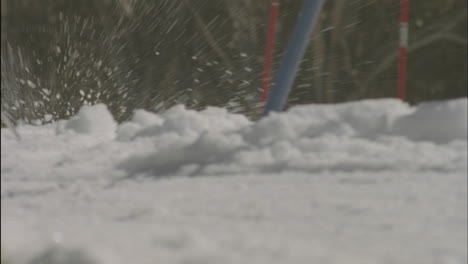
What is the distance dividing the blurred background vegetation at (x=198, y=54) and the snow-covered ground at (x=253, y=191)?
1.34 m

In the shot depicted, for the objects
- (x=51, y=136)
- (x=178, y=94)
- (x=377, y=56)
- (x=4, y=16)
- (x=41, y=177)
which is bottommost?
(x=377, y=56)

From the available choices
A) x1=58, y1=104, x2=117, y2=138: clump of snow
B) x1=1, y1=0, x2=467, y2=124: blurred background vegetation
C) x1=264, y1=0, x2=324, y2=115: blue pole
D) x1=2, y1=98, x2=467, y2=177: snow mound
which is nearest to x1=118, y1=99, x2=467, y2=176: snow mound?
x1=2, y1=98, x2=467, y2=177: snow mound

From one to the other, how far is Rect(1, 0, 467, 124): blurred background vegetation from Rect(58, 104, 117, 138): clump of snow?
567 millimetres

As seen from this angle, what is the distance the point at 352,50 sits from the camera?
9008mm

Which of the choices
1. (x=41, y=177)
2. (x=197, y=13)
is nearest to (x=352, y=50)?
(x=197, y=13)

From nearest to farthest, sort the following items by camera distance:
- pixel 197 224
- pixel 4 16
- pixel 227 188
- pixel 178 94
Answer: pixel 197 224, pixel 227 188, pixel 178 94, pixel 4 16

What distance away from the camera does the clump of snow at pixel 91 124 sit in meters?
2.75

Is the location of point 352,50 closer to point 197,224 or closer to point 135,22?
point 135,22

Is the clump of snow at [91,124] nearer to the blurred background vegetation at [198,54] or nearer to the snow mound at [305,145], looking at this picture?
the snow mound at [305,145]

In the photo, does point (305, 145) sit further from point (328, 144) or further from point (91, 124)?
point (91, 124)

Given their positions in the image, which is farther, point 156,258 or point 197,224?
point 197,224

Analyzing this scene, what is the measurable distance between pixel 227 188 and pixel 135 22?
4730 mm

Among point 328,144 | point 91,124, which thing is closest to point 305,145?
point 328,144

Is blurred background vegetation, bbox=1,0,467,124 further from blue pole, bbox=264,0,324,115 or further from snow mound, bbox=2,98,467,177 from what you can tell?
snow mound, bbox=2,98,467,177
